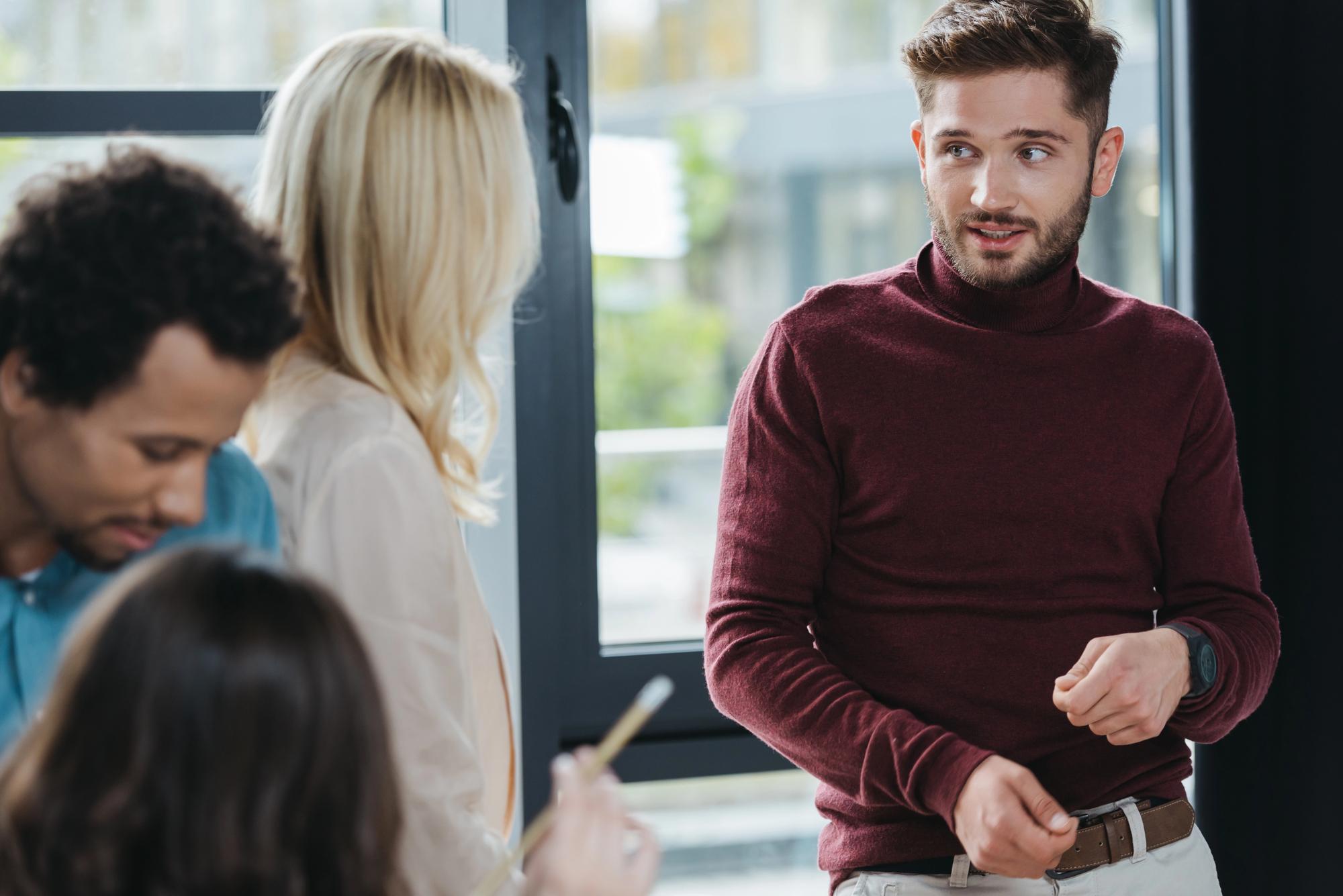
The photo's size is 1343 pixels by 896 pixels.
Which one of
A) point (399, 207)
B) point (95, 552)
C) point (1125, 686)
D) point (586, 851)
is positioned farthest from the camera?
point (1125, 686)

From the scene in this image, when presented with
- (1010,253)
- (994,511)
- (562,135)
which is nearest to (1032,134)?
(1010,253)

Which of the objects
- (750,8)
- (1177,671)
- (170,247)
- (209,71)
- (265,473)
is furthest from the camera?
(750,8)

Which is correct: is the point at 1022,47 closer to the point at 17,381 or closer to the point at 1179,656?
the point at 1179,656

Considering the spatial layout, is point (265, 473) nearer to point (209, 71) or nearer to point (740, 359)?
point (209, 71)

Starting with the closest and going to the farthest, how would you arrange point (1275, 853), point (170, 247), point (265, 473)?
1. point (170, 247)
2. point (265, 473)
3. point (1275, 853)

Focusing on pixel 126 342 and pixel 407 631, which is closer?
pixel 126 342

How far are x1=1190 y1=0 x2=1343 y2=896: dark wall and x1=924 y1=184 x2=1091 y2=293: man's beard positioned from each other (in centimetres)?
55

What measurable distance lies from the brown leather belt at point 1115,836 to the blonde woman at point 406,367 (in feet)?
2.11

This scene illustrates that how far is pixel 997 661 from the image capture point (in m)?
1.36

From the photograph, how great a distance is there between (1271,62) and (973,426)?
3.02ft

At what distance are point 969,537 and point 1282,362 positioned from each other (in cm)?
82

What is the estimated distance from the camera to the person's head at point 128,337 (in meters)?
0.88

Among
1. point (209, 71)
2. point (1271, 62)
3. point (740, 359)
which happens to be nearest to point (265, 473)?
point (209, 71)

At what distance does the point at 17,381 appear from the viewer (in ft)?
2.93
